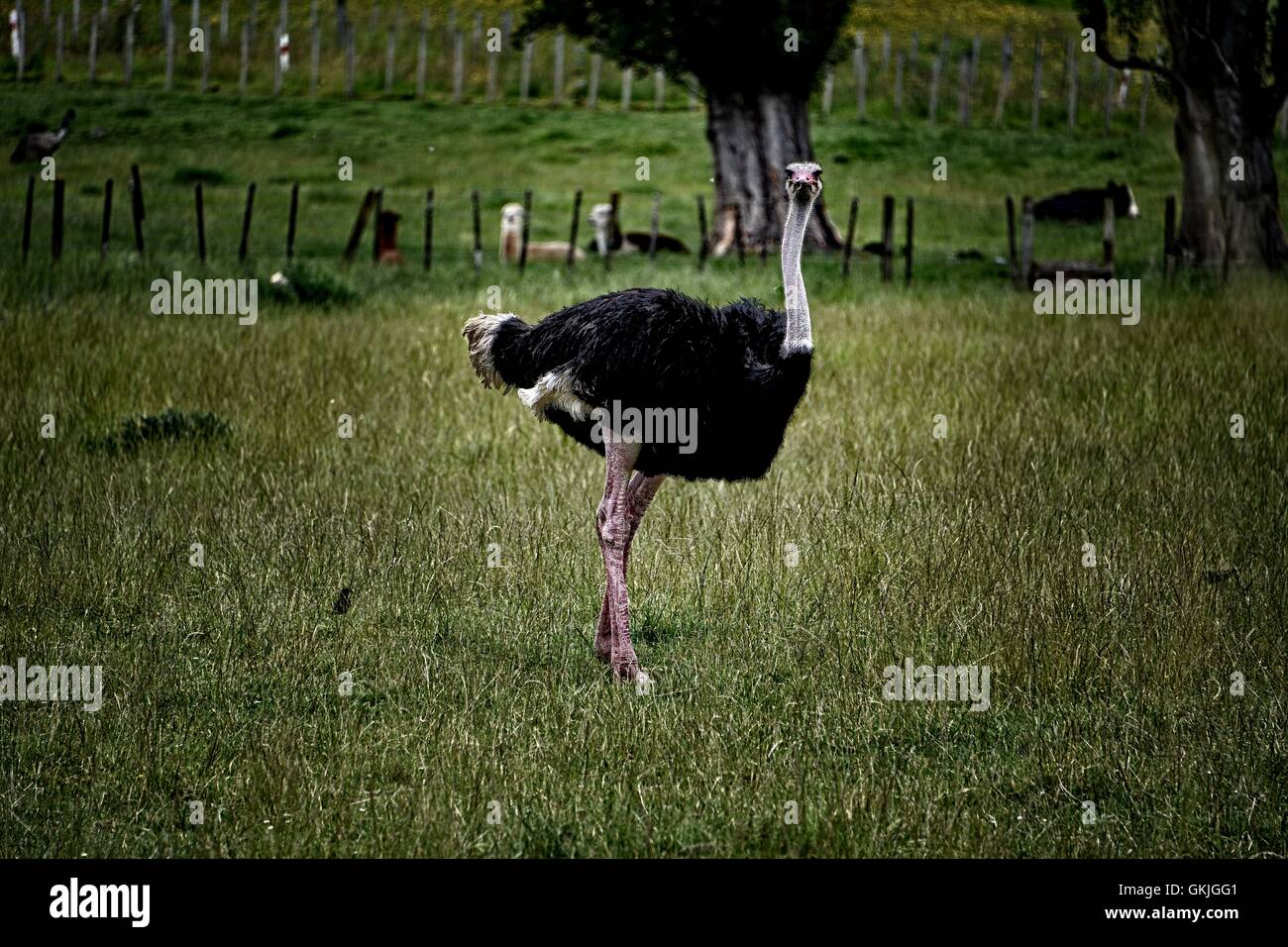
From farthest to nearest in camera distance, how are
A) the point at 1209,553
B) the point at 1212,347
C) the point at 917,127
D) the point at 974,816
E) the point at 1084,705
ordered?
the point at 917,127, the point at 1212,347, the point at 1209,553, the point at 1084,705, the point at 974,816

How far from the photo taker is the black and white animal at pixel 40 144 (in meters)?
29.1

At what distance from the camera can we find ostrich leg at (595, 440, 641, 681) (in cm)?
702

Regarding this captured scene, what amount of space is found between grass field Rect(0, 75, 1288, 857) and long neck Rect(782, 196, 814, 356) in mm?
1439

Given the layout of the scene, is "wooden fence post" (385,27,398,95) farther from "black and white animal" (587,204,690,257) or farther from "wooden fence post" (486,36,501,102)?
"black and white animal" (587,204,690,257)

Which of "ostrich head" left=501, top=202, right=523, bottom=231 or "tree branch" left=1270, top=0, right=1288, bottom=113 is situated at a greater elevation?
"tree branch" left=1270, top=0, right=1288, bottom=113

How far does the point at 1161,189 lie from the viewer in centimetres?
3225

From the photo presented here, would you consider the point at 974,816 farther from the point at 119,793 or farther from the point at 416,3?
the point at 416,3

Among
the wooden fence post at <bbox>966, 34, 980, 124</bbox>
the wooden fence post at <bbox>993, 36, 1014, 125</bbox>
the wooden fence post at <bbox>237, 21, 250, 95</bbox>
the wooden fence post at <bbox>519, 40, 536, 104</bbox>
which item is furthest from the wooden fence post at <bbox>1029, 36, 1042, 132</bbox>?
the wooden fence post at <bbox>237, 21, 250, 95</bbox>

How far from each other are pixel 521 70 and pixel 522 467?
33.7 metres

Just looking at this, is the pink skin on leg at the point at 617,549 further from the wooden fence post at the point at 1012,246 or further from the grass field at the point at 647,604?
the wooden fence post at the point at 1012,246

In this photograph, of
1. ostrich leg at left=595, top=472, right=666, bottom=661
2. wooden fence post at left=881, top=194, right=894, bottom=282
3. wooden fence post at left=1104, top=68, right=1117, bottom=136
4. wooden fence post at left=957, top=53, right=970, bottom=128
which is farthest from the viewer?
wooden fence post at left=957, top=53, right=970, bottom=128

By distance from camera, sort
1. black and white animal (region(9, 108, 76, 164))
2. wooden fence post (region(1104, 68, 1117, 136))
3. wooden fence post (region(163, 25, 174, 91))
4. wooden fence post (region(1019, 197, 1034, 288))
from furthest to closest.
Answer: wooden fence post (region(1104, 68, 1117, 136)) → wooden fence post (region(163, 25, 174, 91)) → black and white animal (region(9, 108, 76, 164)) → wooden fence post (region(1019, 197, 1034, 288))

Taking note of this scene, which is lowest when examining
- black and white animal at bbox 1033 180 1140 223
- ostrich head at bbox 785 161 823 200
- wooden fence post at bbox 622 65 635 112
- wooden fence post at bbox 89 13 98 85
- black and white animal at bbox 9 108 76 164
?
black and white animal at bbox 1033 180 1140 223

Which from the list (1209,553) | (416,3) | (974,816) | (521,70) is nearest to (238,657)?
(974,816)
